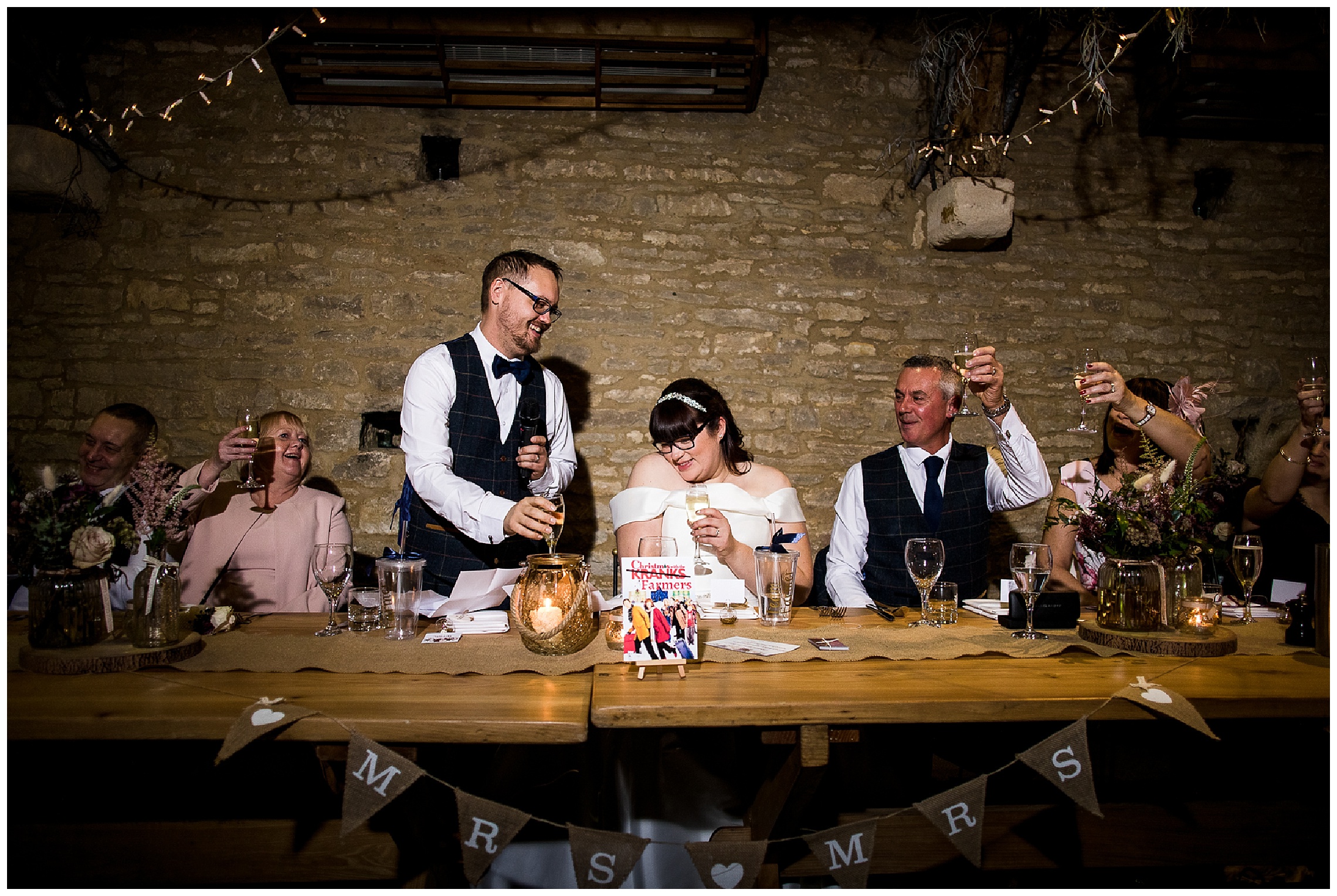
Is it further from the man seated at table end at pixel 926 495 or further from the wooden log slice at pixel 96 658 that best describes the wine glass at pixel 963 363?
the wooden log slice at pixel 96 658

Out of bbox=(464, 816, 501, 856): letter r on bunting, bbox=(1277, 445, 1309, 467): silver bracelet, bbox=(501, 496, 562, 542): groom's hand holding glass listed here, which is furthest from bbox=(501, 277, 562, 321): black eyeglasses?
bbox=(1277, 445, 1309, 467): silver bracelet

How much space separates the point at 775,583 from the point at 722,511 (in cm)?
84

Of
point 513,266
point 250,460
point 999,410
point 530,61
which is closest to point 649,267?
point 530,61

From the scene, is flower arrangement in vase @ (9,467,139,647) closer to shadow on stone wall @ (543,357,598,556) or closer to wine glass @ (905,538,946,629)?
wine glass @ (905,538,946,629)

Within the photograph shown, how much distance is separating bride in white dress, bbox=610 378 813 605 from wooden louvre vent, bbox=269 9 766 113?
1828mm

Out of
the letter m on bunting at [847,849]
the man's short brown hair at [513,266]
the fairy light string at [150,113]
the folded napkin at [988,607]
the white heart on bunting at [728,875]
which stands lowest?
the white heart on bunting at [728,875]

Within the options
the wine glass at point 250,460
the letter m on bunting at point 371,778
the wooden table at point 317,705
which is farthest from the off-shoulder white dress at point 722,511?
the letter m on bunting at point 371,778

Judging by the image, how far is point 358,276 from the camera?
401cm

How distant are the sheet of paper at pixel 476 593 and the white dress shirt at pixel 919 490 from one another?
4.15 ft

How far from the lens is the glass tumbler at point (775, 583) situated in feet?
6.92

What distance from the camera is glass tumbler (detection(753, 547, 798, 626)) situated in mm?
2109

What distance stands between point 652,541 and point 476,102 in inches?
121

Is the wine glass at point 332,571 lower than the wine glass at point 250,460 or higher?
lower

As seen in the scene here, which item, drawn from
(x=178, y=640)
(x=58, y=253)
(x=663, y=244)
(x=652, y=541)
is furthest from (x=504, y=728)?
(x=58, y=253)
